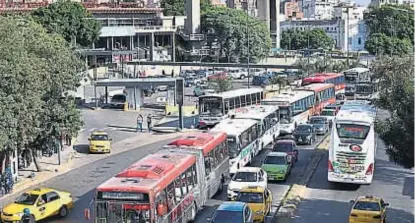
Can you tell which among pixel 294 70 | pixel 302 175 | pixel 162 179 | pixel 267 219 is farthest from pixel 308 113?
pixel 294 70

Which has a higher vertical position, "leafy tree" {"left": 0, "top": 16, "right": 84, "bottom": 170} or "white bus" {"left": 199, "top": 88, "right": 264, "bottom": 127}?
"leafy tree" {"left": 0, "top": 16, "right": 84, "bottom": 170}

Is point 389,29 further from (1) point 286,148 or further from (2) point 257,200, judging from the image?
(2) point 257,200

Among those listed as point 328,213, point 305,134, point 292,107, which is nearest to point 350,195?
point 328,213

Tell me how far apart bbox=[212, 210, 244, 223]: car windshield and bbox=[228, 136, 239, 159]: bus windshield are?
9254mm

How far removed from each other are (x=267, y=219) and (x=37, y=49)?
1234 centimetres

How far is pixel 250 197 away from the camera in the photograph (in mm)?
22969

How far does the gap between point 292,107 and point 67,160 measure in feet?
46.8

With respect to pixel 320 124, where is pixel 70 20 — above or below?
above

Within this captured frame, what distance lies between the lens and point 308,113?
152ft

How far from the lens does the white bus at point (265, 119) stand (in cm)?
3538

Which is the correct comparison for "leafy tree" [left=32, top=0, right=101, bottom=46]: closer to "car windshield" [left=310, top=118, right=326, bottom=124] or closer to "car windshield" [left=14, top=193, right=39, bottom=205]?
"car windshield" [left=310, top=118, right=326, bottom=124]

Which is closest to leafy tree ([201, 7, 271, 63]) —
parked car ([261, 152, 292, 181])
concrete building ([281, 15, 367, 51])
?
concrete building ([281, 15, 367, 51])

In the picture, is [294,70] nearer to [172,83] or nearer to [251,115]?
[172,83]

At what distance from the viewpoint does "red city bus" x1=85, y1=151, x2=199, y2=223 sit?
18.6 m
